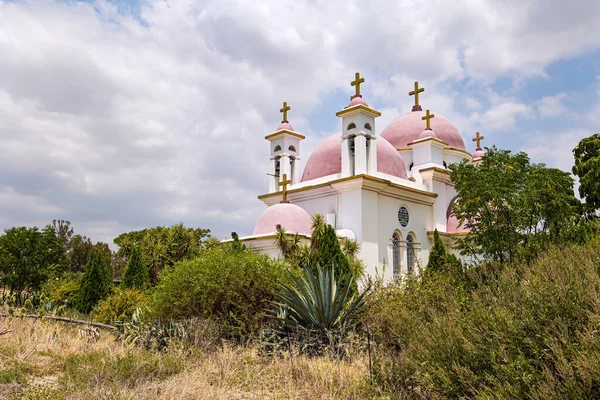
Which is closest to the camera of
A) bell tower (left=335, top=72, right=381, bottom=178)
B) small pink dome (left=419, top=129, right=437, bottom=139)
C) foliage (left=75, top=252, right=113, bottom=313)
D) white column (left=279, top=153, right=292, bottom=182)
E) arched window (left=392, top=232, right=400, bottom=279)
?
foliage (left=75, top=252, right=113, bottom=313)

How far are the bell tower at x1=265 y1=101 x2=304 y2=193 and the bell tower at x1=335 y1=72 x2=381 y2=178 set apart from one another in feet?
13.9

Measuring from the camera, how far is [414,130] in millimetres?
29141

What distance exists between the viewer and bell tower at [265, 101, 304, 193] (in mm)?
27359

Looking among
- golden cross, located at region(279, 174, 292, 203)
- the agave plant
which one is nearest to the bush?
the agave plant

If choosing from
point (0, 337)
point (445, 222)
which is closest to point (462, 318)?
point (0, 337)

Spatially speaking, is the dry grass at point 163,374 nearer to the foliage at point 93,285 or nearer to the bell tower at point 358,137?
the foliage at point 93,285

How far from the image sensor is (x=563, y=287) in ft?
18.4

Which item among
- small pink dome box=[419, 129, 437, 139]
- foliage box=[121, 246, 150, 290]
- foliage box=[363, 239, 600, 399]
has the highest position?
small pink dome box=[419, 129, 437, 139]

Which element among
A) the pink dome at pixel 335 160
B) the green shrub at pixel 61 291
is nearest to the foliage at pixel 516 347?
the green shrub at pixel 61 291

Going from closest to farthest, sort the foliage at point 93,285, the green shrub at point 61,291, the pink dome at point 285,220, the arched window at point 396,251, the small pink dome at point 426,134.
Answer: the foliage at point 93,285 → the green shrub at point 61,291 → the pink dome at point 285,220 → the arched window at point 396,251 → the small pink dome at point 426,134

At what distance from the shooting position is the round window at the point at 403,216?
79.2 feet

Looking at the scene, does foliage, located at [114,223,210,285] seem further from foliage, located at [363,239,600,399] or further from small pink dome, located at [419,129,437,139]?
foliage, located at [363,239,600,399]

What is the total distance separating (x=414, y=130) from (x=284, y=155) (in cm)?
727

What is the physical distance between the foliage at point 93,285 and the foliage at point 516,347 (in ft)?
46.9
